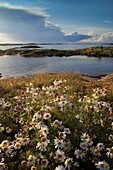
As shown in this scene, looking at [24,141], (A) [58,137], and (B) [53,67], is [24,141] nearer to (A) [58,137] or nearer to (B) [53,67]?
(A) [58,137]

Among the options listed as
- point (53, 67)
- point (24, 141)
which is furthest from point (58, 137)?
point (53, 67)

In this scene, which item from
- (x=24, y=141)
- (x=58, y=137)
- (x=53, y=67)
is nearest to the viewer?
(x=24, y=141)

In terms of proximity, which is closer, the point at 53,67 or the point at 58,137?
the point at 58,137

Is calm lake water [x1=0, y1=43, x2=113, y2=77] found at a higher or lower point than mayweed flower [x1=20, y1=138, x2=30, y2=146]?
lower

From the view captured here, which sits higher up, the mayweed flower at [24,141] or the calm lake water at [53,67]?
the mayweed flower at [24,141]

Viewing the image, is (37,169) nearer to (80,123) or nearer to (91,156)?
(91,156)

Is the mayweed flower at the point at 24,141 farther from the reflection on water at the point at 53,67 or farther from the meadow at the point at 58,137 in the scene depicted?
the reflection on water at the point at 53,67

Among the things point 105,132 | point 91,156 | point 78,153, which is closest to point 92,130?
point 105,132

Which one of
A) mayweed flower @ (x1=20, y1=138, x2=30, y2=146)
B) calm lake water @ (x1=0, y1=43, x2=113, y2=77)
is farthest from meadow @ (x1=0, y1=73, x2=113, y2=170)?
calm lake water @ (x1=0, y1=43, x2=113, y2=77)

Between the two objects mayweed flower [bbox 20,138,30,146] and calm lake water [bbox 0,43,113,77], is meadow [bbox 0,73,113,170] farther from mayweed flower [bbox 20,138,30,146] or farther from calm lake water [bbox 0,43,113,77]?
calm lake water [bbox 0,43,113,77]

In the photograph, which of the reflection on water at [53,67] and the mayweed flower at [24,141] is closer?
the mayweed flower at [24,141]

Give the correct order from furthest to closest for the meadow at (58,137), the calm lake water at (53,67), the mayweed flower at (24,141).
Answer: the calm lake water at (53,67)
the mayweed flower at (24,141)
the meadow at (58,137)

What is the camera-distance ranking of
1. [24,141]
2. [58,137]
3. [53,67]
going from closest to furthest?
[24,141], [58,137], [53,67]

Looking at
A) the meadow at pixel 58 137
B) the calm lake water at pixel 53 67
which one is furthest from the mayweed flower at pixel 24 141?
the calm lake water at pixel 53 67
